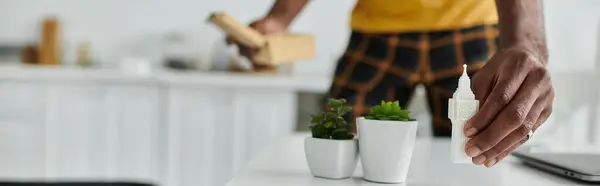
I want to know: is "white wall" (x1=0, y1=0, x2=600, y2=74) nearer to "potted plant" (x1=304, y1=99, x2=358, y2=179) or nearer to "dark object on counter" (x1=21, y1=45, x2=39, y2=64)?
"dark object on counter" (x1=21, y1=45, x2=39, y2=64)

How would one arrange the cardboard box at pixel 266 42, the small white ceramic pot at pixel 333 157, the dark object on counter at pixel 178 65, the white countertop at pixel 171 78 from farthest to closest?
the dark object on counter at pixel 178 65 → the white countertop at pixel 171 78 → the cardboard box at pixel 266 42 → the small white ceramic pot at pixel 333 157

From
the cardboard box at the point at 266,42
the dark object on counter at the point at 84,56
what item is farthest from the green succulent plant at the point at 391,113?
the dark object on counter at the point at 84,56

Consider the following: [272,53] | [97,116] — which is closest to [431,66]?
[272,53]

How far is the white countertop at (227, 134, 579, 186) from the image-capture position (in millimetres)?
825

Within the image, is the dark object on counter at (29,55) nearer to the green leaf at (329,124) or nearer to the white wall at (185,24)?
the white wall at (185,24)

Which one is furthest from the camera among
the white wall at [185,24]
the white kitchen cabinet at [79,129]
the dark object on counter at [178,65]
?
the white wall at [185,24]

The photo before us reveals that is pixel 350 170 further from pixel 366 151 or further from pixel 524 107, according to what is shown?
pixel 524 107

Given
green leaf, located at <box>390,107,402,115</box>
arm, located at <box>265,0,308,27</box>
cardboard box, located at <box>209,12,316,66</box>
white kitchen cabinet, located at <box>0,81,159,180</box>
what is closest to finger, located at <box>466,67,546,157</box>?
green leaf, located at <box>390,107,402,115</box>

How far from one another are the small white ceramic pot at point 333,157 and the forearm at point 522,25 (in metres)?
0.20

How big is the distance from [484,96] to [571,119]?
1976 mm

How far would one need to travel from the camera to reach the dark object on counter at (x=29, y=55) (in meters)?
3.17

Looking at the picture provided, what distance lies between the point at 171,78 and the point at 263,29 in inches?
63.1

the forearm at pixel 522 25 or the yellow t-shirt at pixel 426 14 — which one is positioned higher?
the yellow t-shirt at pixel 426 14

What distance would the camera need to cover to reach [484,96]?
79 centimetres
